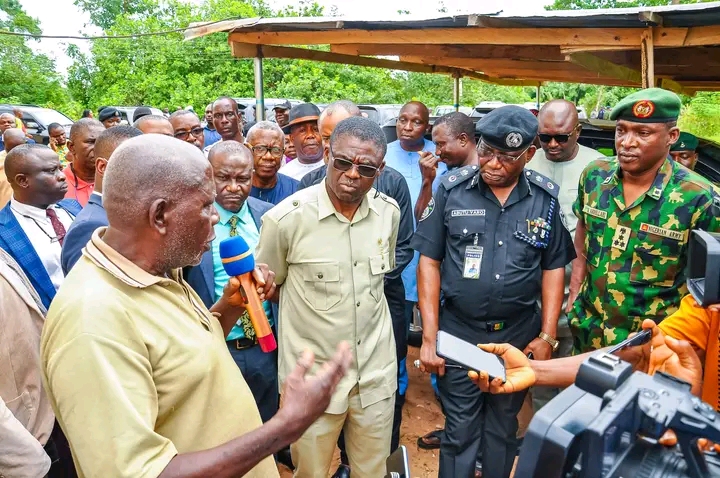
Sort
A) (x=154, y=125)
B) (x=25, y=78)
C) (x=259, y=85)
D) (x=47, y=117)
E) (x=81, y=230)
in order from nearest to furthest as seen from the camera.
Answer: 1. (x=81, y=230)
2. (x=154, y=125)
3. (x=259, y=85)
4. (x=47, y=117)
5. (x=25, y=78)

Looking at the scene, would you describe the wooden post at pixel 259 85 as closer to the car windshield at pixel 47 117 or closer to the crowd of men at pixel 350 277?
the crowd of men at pixel 350 277

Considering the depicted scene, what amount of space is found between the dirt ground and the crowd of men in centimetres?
50

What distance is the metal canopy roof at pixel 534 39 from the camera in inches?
148

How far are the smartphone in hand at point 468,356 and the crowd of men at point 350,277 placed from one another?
0.12 metres

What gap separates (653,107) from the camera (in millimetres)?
2559

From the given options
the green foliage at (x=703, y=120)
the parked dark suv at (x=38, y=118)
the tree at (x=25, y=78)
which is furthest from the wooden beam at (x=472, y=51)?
the tree at (x=25, y=78)

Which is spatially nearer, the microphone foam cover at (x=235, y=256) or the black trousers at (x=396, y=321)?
the microphone foam cover at (x=235, y=256)

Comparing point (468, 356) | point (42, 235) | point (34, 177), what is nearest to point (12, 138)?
point (34, 177)

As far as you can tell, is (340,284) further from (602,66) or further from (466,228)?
(602,66)

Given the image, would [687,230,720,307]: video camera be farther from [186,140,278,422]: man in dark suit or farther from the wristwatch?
[186,140,278,422]: man in dark suit

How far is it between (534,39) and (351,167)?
269 cm

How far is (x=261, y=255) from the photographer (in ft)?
8.30

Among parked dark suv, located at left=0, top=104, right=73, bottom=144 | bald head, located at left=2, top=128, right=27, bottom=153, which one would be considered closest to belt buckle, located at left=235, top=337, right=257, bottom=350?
bald head, located at left=2, top=128, right=27, bottom=153

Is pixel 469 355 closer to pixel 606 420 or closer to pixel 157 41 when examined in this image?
pixel 606 420
